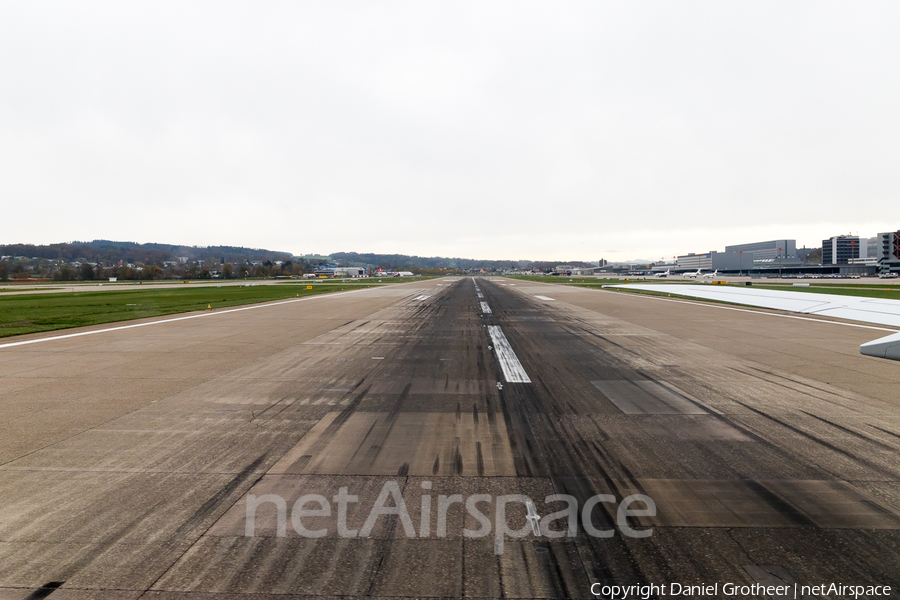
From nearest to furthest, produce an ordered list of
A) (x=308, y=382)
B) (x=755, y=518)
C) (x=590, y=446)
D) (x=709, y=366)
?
(x=755, y=518) → (x=590, y=446) → (x=308, y=382) → (x=709, y=366)

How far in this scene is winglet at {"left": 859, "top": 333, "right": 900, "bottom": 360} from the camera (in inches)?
404

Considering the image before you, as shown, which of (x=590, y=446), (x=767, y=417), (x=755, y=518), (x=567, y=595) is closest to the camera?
(x=567, y=595)

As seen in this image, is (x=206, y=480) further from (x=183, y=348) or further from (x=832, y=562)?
(x=183, y=348)

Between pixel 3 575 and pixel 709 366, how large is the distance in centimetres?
1156

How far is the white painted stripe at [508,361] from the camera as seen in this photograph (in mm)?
8875

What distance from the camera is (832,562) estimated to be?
321 cm

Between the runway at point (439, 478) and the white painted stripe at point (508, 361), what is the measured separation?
160 mm

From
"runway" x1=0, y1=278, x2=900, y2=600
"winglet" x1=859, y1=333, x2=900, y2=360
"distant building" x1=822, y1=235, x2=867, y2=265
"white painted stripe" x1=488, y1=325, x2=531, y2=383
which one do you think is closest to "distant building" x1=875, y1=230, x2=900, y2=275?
"distant building" x1=822, y1=235, x2=867, y2=265

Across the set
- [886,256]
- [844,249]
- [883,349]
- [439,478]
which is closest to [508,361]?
[439,478]

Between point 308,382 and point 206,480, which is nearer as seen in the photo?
point 206,480

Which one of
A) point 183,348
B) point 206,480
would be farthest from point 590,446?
point 183,348

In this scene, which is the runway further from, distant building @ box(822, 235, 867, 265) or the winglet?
distant building @ box(822, 235, 867, 265)

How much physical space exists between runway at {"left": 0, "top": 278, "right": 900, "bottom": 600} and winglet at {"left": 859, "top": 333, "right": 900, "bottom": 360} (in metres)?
0.45

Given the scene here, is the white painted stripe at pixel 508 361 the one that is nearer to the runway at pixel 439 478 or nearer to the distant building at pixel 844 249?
the runway at pixel 439 478
